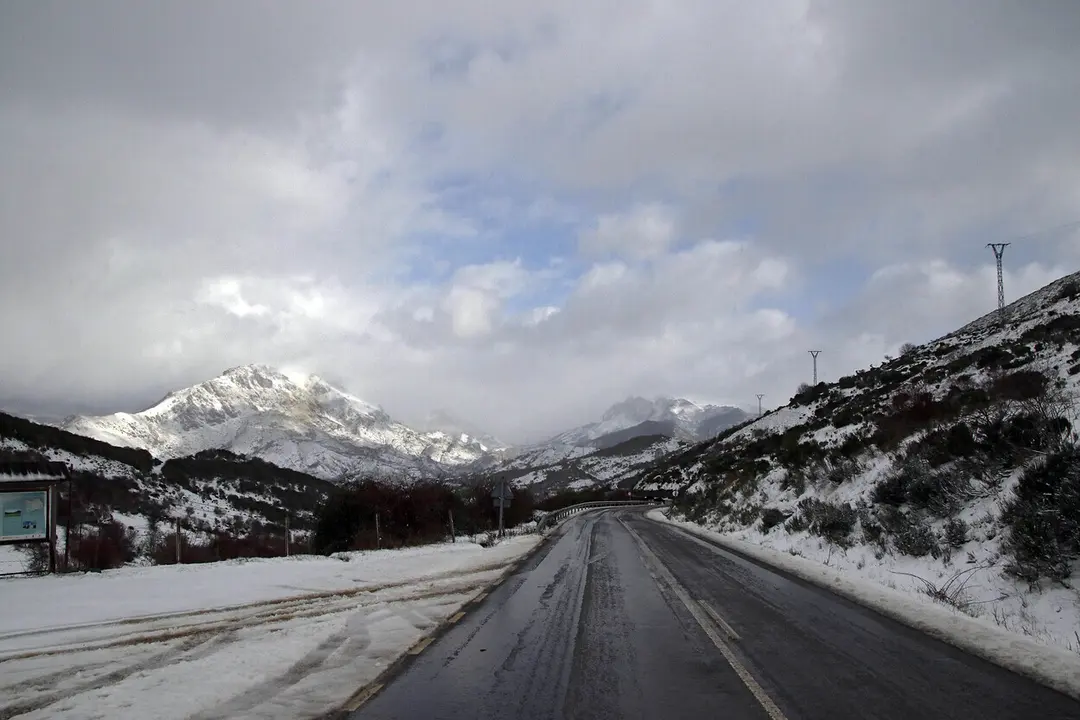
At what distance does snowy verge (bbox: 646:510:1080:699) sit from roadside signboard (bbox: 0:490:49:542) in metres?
16.0

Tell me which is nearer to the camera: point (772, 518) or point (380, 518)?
point (772, 518)

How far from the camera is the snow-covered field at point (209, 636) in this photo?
6138 mm

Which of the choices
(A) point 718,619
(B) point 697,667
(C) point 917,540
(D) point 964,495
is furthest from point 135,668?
(D) point 964,495

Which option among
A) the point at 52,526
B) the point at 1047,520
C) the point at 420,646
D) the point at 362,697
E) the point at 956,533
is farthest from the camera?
the point at 52,526

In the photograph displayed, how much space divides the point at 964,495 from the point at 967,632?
562 centimetres

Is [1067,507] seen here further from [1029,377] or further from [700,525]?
[700,525]

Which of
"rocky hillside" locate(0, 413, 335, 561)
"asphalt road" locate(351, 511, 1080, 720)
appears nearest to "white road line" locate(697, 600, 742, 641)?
"asphalt road" locate(351, 511, 1080, 720)

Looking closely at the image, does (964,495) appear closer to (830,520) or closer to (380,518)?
(830,520)

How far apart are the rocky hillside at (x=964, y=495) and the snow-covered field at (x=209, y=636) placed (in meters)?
7.77

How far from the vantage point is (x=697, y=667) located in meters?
7.00

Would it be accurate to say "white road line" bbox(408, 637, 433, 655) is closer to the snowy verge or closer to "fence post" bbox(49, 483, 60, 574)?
the snowy verge

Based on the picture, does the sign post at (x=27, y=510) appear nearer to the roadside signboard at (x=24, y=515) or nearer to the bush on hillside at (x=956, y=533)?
the roadside signboard at (x=24, y=515)

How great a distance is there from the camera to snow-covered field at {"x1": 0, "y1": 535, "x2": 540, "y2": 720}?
20.1 ft

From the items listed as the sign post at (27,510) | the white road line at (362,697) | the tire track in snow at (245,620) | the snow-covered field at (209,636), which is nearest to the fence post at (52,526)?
the sign post at (27,510)
